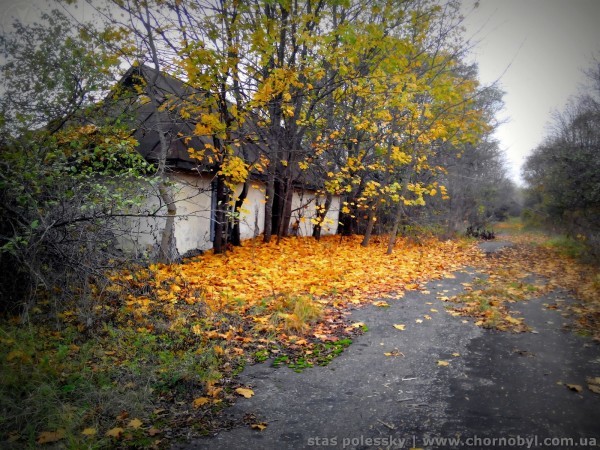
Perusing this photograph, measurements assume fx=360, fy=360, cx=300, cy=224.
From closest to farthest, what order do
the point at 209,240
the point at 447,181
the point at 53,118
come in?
1. the point at 53,118
2. the point at 209,240
3. the point at 447,181

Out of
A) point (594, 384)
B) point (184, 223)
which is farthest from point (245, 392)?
point (184, 223)

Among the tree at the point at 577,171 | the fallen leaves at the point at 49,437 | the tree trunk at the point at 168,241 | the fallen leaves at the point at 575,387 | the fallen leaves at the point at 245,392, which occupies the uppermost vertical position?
the tree at the point at 577,171

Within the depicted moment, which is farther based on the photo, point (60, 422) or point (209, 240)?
point (209, 240)

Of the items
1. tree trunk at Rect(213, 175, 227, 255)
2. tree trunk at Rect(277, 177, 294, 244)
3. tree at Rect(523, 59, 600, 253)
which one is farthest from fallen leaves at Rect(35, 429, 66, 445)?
tree at Rect(523, 59, 600, 253)

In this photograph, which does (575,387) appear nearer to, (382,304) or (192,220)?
(382,304)

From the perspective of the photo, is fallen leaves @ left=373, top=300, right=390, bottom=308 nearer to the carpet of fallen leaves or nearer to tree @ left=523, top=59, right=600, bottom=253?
the carpet of fallen leaves

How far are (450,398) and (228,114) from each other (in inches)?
318

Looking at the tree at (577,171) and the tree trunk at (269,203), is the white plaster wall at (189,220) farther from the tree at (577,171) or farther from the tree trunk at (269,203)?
the tree at (577,171)

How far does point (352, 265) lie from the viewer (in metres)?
10.5

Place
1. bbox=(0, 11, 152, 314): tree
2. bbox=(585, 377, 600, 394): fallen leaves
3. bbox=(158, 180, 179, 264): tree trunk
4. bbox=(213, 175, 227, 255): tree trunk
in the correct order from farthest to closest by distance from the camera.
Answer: bbox=(213, 175, 227, 255): tree trunk → bbox=(158, 180, 179, 264): tree trunk → bbox=(0, 11, 152, 314): tree → bbox=(585, 377, 600, 394): fallen leaves

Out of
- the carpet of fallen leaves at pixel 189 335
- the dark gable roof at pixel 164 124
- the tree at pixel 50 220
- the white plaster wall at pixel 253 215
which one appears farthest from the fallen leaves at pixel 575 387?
the white plaster wall at pixel 253 215

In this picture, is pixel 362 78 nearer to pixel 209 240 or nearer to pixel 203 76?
pixel 203 76

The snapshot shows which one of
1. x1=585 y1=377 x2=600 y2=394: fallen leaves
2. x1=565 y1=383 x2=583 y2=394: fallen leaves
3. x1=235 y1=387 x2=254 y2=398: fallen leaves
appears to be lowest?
x1=235 y1=387 x2=254 y2=398: fallen leaves

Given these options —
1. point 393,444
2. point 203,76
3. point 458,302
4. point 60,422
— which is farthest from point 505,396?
point 203,76
